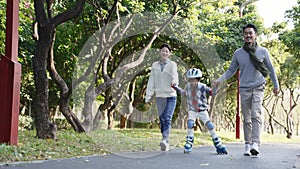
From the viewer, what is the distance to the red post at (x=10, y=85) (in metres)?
6.80

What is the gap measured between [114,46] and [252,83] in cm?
1110

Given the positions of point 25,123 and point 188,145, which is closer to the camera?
point 188,145

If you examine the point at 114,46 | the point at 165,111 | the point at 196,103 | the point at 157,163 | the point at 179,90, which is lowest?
the point at 157,163

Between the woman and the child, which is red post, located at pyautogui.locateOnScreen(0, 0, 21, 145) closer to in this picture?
the woman

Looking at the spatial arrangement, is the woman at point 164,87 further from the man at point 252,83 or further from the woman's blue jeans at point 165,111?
the man at point 252,83

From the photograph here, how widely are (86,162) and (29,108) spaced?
2043cm

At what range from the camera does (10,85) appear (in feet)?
22.5

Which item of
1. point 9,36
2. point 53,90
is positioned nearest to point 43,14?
point 9,36

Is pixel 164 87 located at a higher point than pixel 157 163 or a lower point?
higher

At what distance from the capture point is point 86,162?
5.65 meters

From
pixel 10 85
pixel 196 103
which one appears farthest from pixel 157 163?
pixel 10 85

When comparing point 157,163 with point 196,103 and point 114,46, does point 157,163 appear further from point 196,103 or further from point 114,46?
point 114,46

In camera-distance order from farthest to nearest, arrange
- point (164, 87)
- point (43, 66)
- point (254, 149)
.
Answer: point (43, 66)
point (164, 87)
point (254, 149)

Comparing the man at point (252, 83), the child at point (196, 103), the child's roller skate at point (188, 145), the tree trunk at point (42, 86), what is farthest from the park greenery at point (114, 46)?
the man at point (252, 83)
